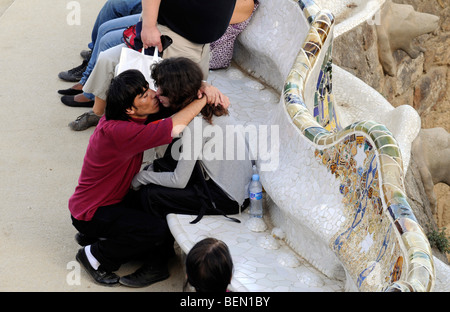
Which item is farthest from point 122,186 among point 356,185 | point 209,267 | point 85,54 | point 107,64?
point 85,54

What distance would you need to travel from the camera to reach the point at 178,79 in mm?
3600

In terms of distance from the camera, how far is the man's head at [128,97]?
3570 mm

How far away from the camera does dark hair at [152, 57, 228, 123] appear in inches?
141

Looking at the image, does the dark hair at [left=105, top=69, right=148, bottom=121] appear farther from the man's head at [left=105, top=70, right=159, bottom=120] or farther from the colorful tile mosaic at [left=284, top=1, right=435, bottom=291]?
the colorful tile mosaic at [left=284, top=1, right=435, bottom=291]

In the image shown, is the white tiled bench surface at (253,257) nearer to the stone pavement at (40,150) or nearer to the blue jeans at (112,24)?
the stone pavement at (40,150)

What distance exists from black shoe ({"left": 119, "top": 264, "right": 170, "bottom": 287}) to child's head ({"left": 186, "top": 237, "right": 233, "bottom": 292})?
3.97 feet

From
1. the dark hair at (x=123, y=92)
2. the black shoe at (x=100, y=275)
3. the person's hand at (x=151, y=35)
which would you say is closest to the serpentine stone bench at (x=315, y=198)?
the black shoe at (x=100, y=275)

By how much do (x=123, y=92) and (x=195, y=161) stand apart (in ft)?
1.68

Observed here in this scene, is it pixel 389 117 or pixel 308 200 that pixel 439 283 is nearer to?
pixel 308 200

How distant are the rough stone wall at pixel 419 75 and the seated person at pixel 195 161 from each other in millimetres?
2939

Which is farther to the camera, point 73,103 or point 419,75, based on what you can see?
point 419,75

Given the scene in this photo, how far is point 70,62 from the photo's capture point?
6301mm

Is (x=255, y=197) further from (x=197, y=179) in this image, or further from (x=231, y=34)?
(x=231, y=34)
